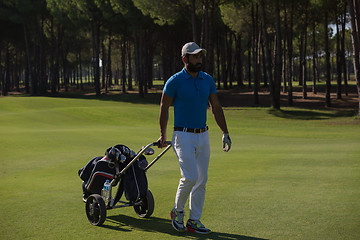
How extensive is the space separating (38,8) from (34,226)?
58608mm

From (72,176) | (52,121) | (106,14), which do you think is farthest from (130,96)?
(72,176)

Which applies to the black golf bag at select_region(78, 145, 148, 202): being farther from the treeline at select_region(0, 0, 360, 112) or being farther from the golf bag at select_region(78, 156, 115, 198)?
the treeline at select_region(0, 0, 360, 112)

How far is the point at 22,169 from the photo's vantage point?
13211mm

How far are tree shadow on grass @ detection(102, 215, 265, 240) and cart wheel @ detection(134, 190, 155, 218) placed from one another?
3.7 inches

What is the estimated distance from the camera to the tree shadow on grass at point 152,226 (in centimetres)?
629

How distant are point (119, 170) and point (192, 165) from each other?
1362 millimetres

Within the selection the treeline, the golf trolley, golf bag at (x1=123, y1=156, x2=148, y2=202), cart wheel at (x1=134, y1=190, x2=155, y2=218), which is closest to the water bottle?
the golf trolley

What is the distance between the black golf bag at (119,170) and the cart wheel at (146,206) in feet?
0.78

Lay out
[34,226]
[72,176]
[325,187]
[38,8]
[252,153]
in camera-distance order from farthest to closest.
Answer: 1. [38,8]
2. [252,153]
3. [72,176]
4. [325,187]
5. [34,226]

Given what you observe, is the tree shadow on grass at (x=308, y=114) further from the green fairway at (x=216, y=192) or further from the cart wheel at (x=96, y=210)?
the cart wheel at (x=96, y=210)

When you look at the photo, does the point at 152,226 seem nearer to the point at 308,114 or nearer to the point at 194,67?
the point at 194,67

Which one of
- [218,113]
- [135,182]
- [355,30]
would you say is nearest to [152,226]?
[135,182]

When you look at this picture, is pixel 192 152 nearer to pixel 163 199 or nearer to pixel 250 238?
pixel 250 238

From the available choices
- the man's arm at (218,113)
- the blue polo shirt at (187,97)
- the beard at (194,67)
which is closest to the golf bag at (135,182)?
the blue polo shirt at (187,97)
